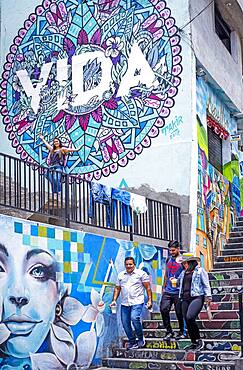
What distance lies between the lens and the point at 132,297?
10.8 metres

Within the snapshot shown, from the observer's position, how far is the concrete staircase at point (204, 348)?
9.87 m

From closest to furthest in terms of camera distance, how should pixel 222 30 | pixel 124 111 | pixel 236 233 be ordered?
1. pixel 124 111
2. pixel 236 233
3. pixel 222 30

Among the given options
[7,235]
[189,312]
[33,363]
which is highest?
[7,235]

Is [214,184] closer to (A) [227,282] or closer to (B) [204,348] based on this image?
(A) [227,282]

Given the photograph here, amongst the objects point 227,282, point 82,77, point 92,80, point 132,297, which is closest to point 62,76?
point 82,77

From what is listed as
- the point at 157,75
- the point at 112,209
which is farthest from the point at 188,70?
the point at 112,209

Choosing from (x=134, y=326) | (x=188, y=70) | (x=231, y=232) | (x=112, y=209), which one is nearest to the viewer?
(x=134, y=326)

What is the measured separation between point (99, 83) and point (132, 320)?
642 centimetres

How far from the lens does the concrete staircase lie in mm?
9867

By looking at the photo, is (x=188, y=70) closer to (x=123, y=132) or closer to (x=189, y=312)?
(x=123, y=132)

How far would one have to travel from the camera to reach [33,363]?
9.48 meters

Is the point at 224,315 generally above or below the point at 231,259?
below

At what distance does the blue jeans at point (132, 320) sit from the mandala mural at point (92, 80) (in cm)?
453

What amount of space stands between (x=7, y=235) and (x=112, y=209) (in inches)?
132
